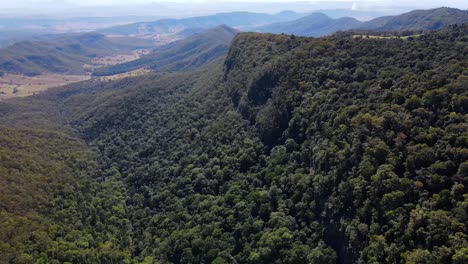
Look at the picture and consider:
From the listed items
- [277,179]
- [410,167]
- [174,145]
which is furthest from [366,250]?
[174,145]

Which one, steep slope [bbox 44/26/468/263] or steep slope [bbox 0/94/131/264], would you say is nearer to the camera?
steep slope [bbox 44/26/468/263]

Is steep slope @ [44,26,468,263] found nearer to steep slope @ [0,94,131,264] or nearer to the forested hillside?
the forested hillside

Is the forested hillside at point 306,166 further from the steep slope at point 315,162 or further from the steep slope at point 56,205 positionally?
the steep slope at point 56,205

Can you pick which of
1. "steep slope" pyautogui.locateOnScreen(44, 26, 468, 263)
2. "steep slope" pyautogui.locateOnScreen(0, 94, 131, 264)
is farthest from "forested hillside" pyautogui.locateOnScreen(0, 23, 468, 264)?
"steep slope" pyautogui.locateOnScreen(0, 94, 131, 264)

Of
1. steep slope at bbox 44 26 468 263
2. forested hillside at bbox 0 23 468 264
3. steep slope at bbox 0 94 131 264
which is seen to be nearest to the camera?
steep slope at bbox 44 26 468 263

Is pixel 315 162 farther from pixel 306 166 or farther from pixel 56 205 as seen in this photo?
pixel 56 205

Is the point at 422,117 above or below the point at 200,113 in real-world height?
above

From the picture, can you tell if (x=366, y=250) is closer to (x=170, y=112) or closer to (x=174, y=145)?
(x=174, y=145)

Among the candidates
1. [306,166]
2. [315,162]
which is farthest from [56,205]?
[315,162]
